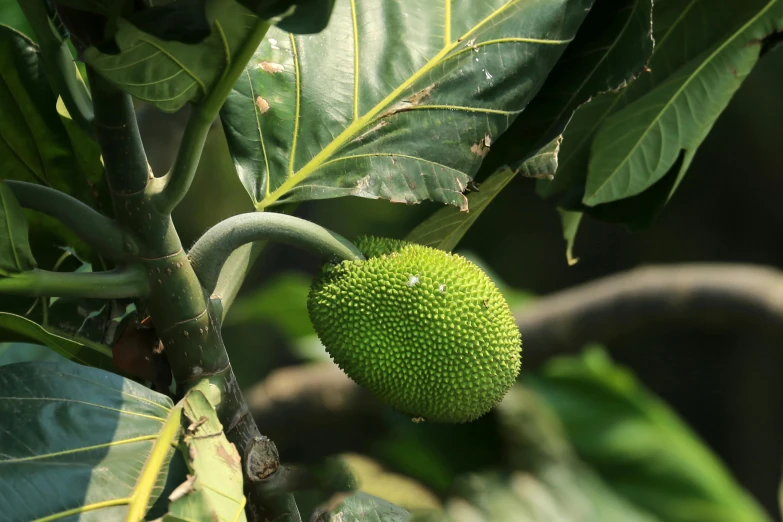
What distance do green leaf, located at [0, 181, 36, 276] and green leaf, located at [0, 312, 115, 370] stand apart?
0.04 metres

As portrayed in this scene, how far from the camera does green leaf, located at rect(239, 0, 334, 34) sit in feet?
1.30

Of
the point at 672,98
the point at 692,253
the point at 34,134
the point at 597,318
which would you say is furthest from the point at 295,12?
the point at 692,253

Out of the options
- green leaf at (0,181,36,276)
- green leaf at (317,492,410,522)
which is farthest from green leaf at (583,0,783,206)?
green leaf at (0,181,36,276)

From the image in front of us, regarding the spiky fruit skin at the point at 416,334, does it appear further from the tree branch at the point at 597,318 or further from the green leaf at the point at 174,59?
the tree branch at the point at 597,318

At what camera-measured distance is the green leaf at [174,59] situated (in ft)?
1.35

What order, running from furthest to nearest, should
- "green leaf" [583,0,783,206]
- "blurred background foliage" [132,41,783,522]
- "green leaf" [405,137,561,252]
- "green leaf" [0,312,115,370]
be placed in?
"blurred background foliage" [132,41,783,522] < "green leaf" [583,0,783,206] < "green leaf" [405,137,561,252] < "green leaf" [0,312,115,370]

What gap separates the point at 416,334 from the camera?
554mm

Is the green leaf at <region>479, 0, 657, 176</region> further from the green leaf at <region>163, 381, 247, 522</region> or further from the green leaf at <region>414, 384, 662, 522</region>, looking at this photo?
the green leaf at <region>414, 384, 662, 522</region>

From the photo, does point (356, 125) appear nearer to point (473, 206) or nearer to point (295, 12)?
point (473, 206)

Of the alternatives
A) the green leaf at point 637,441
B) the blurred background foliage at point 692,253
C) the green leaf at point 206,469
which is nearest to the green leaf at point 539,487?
the green leaf at point 637,441

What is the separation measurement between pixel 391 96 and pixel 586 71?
0.46 feet

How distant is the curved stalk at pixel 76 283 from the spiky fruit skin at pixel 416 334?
0.13 metres

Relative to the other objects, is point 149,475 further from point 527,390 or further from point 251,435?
point 527,390

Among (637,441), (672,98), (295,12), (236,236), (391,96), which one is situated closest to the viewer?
(295,12)
